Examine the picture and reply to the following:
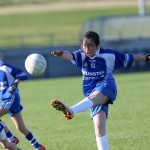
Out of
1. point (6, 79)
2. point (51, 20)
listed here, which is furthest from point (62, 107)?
point (51, 20)

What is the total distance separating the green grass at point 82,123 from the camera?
12.9m

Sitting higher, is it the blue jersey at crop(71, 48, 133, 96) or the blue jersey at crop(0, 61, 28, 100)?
the blue jersey at crop(71, 48, 133, 96)

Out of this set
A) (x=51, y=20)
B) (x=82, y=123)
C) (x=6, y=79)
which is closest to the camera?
(x=6, y=79)

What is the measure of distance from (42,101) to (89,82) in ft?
41.5

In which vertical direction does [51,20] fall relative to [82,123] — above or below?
below

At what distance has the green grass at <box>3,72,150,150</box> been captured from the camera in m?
12.9

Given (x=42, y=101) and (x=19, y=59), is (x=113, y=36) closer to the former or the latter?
(x=19, y=59)

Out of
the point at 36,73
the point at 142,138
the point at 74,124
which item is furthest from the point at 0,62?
the point at 74,124

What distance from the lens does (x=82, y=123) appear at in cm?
1642

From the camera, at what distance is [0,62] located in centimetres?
1131

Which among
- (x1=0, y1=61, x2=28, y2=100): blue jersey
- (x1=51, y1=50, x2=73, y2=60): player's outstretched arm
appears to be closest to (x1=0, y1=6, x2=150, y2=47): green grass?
(x1=0, y1=61, x2=28, y2=100): blue jersey

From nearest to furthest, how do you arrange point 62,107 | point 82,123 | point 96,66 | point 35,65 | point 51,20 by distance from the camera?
point 62,107 < point 96,66 < point 35,65 < point 82,123 < point 51,20

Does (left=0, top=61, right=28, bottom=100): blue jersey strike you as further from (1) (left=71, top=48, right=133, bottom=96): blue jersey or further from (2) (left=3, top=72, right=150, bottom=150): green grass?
(2) (left=3, top=72, right=150, bottom=150): green grass

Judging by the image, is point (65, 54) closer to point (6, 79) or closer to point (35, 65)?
point (35, 65)
